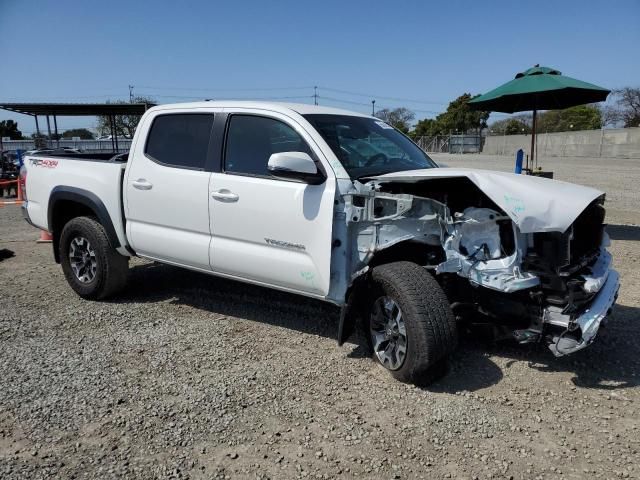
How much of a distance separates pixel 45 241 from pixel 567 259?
8054 millimetres

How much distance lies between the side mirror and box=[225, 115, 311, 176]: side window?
1.12ft

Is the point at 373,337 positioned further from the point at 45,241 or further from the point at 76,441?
the point at 45,241

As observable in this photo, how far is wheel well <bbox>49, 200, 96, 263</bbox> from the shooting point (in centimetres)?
577

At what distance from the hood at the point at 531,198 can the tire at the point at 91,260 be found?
3.16 meters

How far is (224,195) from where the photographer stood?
441 cm

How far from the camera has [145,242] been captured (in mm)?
5047

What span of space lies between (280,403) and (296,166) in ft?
5.25

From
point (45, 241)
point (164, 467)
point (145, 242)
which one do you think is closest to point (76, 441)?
point (164, 467)

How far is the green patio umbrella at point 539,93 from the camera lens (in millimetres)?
8812

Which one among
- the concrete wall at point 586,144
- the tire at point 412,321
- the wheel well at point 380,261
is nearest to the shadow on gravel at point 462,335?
the tire at point 412,321

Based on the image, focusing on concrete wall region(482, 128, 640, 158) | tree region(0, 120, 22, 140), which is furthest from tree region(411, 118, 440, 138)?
tree region(0, 120, 22, 140)

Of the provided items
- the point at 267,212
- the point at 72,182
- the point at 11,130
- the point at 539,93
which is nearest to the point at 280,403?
the point at 267,212

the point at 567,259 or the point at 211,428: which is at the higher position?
the point at 567,259

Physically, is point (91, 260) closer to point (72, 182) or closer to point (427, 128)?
point (72, 182)
